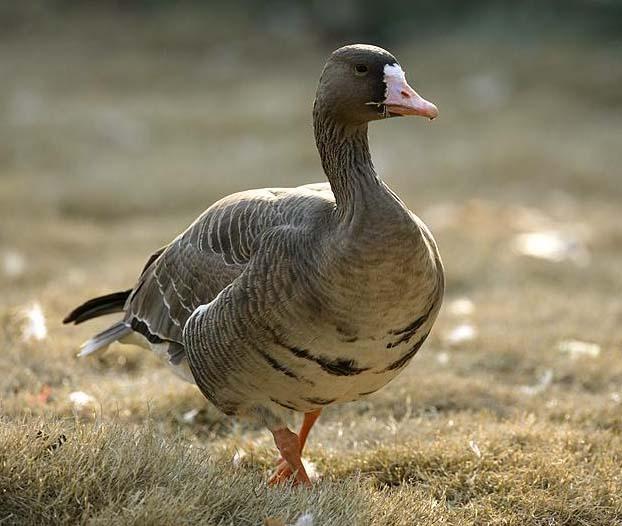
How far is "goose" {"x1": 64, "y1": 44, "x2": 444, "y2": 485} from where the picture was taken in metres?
4.02

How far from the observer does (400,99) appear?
4152mm

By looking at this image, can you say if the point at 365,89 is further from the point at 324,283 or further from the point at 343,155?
the point at 324,283

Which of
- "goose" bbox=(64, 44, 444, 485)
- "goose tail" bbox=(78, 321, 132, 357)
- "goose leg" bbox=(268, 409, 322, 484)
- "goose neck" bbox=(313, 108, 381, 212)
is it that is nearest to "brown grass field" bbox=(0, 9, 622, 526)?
"goose leg" bbox=(268, 409, 322, 484)

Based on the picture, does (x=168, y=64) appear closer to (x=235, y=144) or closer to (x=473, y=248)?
(x=235, y=144)

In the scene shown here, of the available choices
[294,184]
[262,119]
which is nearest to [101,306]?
[294,184]

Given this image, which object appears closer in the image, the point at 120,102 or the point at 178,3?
the point at 120,102

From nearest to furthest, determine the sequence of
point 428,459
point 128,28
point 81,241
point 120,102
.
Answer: point 428,459 < point 81,241 < point 120,102 < point 128,28

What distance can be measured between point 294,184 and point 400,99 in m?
7.99

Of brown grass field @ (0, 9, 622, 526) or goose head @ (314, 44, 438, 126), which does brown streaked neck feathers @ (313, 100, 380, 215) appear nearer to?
goose head @ (314, 44, 438, 126)

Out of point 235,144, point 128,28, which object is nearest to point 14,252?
point 235,144

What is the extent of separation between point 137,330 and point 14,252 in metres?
4.48

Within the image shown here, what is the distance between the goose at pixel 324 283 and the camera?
402cm

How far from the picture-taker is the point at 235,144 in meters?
14.3

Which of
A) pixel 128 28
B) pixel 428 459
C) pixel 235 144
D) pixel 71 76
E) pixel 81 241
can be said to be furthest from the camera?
pixel 128 28
